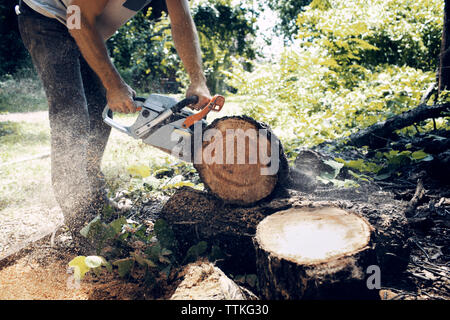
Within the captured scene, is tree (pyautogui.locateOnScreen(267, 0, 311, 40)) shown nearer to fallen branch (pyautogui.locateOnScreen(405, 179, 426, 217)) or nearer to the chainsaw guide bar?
fallen branch (pyautogui.locateOnScreen(405, 179, 426, 217))

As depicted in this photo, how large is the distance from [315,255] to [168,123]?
1238 millimetres

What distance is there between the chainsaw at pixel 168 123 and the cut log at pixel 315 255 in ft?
2.55

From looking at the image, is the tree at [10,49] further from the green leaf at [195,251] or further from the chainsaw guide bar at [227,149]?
the green leaf at [195,251]

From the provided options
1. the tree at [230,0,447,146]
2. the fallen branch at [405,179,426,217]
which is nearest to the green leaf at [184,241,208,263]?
the fallen branch at [405,179,426,217]

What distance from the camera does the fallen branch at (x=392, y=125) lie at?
292 centimetres

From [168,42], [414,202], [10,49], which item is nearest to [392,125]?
[414,202]

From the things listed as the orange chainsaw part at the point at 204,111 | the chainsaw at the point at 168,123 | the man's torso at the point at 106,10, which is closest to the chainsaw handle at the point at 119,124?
the chainsaw at the point at 168,123

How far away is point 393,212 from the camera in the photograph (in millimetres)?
1703

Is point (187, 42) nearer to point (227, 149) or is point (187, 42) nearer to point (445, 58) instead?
point (227, 149)

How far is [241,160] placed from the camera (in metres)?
1.75

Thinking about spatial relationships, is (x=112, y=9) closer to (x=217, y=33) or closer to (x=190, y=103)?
(x=190, y=103)

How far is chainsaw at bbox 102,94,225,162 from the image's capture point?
1903 mm

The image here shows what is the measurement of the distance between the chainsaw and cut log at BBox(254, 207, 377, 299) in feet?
2.55

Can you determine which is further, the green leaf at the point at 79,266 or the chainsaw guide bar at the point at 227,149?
the chainsaw guide bar at the point at 227,149
